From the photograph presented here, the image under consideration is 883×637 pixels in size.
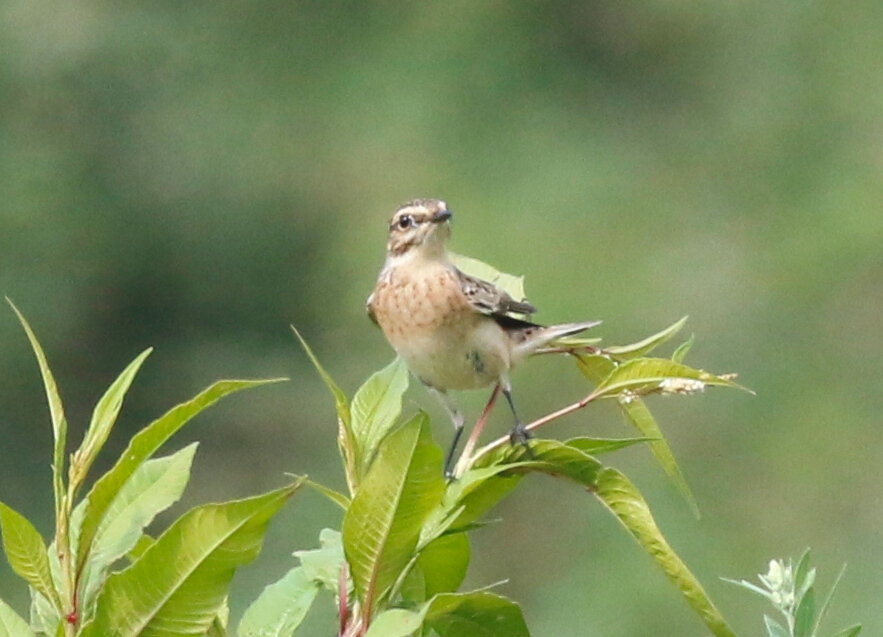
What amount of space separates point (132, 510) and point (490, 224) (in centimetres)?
861

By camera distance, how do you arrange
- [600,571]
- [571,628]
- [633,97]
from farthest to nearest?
[633,97], [600,571], [571,628]

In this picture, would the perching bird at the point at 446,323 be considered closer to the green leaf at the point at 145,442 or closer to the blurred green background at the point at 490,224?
the green leaf at the point at 145,442

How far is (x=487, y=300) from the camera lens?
3.10 meters

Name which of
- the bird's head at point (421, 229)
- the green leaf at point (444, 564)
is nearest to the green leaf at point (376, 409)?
the green leaf at point (444, 564)

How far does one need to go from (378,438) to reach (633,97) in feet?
38.2

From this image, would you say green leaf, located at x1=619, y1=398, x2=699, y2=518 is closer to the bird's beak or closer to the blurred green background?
the bird's beak

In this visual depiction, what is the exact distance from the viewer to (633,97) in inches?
520

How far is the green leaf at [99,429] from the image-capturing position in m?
1.62

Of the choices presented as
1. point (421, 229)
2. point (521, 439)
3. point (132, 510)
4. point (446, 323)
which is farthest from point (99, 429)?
point (421, 229)

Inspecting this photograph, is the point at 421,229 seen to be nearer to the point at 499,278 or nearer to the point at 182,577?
the point at 499,278

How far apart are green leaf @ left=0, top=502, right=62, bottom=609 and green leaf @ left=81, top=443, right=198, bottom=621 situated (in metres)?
0.05

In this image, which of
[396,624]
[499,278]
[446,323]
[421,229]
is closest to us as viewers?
[396,624]

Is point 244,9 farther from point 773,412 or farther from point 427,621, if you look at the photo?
point 427,621

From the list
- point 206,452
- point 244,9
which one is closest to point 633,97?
point 244,9
